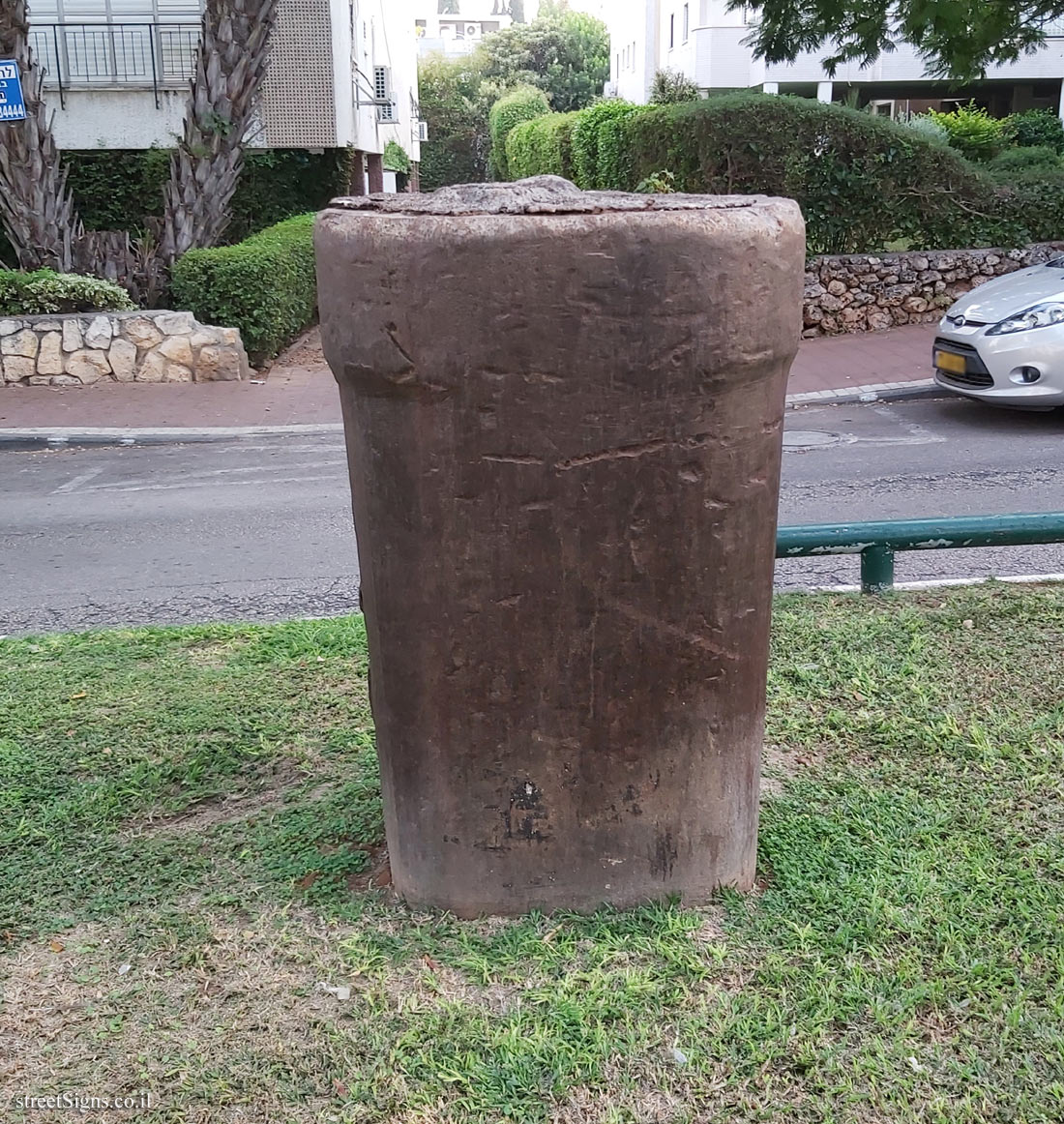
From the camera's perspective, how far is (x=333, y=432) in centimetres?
1070

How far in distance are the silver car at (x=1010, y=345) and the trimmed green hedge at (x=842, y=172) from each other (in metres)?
4.32

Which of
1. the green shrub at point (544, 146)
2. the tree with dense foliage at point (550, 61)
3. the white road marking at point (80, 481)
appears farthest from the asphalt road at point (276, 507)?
the tree with dense foliage at point (550, 61)

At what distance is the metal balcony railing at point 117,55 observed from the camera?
1712cm

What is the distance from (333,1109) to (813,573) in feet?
14.5

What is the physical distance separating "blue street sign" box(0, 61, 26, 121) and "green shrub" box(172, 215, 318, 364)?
7.06 ft

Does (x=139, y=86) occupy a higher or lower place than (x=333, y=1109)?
higher

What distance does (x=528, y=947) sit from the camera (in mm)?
2801

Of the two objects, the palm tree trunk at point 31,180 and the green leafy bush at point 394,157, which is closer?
the palm tree trunk at point 31,180

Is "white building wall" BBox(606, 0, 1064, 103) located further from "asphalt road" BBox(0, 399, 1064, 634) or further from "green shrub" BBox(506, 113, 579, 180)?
"asphalt road" BBox(0, 399, 1064, 634)

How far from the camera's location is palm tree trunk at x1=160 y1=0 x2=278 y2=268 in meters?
13.3

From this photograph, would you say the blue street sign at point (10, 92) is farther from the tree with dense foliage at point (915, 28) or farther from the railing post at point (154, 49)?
the tree with dense foliage at point (915, 28)

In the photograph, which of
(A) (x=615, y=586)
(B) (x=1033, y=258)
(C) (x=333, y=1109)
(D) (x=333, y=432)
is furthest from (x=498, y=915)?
(B) (x=1033, y=258)

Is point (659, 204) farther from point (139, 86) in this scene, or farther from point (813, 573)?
point (139, 86)

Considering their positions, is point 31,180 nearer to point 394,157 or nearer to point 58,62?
point 58,62
